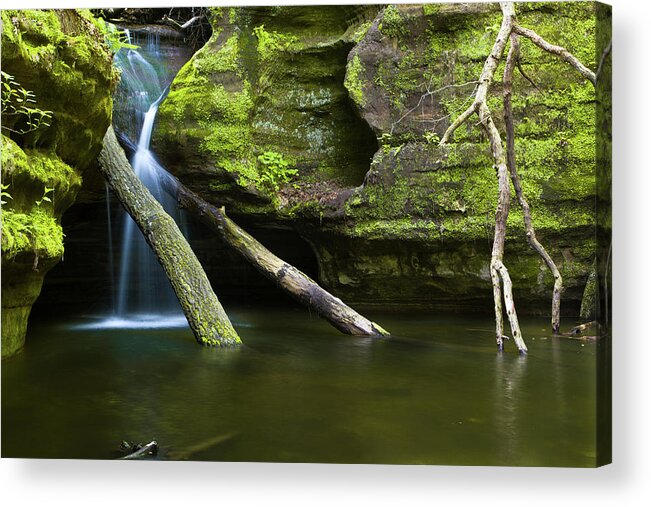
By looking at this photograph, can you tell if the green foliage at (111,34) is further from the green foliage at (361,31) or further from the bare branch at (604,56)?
the bare branch at (604,56)

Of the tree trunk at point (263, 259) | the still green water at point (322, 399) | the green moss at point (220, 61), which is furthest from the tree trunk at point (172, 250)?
the green moss at point (220, 61)

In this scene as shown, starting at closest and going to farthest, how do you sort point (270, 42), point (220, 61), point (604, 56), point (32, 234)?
point (604, 56)
point (32, 234)
point (270, 42)
point (220, 61)

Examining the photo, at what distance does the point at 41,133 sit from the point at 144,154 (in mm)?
1153

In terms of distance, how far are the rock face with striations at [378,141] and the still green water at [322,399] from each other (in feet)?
1.87

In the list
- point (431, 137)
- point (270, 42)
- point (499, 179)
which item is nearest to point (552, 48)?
point (499, 179)

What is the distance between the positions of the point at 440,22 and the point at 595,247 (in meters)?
2.15

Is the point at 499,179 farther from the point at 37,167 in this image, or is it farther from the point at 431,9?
the point at 37,167

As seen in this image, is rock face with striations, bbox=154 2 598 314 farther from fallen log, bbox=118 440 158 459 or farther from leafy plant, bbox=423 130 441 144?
fallen log, bbox=118 440 158 459

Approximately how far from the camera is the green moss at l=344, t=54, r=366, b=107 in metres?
5.40

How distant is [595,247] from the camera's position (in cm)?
380

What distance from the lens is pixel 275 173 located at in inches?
200

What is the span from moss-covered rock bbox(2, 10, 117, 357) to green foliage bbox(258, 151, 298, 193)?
4.35ft

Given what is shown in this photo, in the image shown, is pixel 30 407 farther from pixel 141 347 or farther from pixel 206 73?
pixel 206 73

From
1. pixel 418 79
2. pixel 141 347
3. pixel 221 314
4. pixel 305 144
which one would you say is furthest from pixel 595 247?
pixel 141 347
